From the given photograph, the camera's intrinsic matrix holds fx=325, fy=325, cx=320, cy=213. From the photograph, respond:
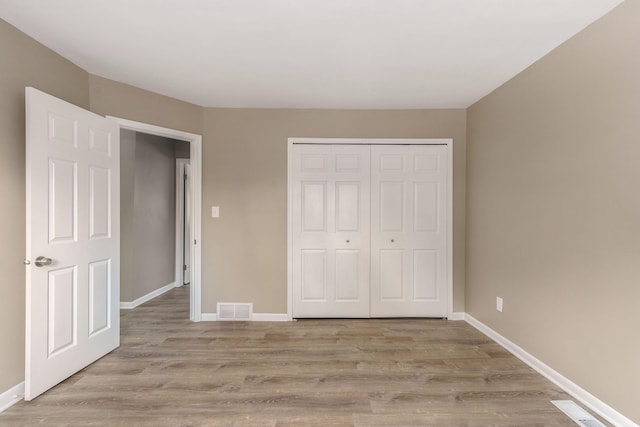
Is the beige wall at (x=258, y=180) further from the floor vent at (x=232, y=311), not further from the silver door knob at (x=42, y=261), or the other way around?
the silver door knob at (x=42, y=261)

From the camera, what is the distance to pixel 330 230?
3.71 m

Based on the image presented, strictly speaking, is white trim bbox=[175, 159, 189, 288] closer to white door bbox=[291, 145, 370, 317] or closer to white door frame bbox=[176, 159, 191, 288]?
white door frame bbox=[176, 159, 191, 288]

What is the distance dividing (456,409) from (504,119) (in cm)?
243

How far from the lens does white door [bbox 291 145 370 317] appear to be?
369 cm

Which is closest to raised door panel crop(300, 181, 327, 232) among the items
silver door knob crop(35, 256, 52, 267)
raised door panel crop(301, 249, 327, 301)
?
raised door panel crop(301, 249, 327, 301)

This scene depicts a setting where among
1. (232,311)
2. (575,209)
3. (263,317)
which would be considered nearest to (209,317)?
(232,311)

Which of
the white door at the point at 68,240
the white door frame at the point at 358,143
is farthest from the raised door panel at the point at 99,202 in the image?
the white door frame at the point at 358,143

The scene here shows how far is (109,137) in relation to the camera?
2754mm

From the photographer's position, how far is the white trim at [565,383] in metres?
1.86

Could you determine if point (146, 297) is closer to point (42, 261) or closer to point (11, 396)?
point (11, 396)

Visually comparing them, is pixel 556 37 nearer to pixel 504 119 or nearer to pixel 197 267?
pixel 504 119

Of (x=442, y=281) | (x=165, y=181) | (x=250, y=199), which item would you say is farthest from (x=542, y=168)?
(x=165, y=181)

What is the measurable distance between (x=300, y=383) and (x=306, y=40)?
2.40 metres

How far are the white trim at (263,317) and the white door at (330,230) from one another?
0.52 ft
